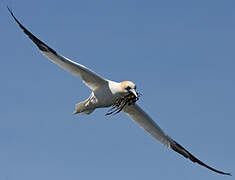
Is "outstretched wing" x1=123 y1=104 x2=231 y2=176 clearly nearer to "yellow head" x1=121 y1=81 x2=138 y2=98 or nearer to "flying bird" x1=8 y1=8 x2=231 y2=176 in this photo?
"flying bird" x1=8 y1=8 x2=231 y2=176

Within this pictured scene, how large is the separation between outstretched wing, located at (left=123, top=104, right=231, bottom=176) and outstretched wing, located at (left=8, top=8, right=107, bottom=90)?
12.2 ft

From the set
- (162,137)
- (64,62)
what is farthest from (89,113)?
(162,137)

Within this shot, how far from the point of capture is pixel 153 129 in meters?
40.2

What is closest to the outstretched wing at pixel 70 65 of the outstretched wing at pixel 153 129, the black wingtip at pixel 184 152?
the outstretched wing at pixel 153 129

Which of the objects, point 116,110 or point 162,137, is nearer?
point 116,110

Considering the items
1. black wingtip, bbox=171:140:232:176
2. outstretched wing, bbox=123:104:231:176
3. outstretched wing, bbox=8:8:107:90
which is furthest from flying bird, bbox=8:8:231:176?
black wingtip, bbox=171:140:232:176

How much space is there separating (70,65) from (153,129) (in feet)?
23.2

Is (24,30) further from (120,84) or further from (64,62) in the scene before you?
(120,84)

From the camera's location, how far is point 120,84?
3534 cm

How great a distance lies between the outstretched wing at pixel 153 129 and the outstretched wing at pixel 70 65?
3730 millimetres

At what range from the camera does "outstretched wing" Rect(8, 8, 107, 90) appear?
3456cm

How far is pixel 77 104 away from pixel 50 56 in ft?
9.24

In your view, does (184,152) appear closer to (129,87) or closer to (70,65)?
(129,87)

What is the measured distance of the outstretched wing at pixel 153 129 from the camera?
39.3 meters
